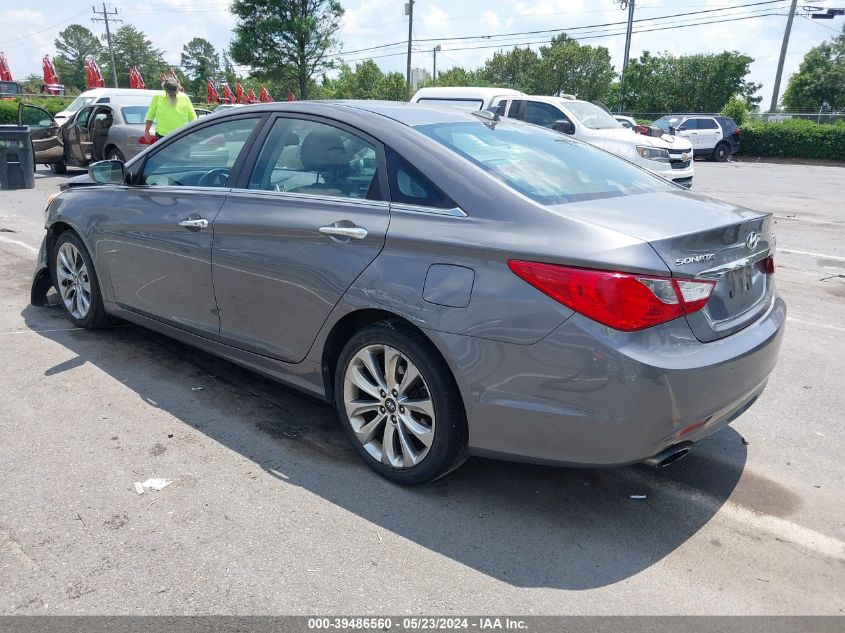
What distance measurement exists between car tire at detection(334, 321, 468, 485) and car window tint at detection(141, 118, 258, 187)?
4.89 feet

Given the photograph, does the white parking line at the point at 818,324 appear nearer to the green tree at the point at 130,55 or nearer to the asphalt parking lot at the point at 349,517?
the asphalt parking lot at the point at 349,517

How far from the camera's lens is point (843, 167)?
2864cm

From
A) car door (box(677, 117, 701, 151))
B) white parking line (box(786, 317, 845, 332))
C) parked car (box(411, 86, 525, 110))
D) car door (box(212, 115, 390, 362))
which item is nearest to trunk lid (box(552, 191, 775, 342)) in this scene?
car door (box(212, 115, 390, 362))

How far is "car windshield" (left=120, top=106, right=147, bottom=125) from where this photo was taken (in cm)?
1449

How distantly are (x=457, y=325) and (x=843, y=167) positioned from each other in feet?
102

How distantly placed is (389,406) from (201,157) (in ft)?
7.08

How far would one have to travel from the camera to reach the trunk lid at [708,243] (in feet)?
8.92

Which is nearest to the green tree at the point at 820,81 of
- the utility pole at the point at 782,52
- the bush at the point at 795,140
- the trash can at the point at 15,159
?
the utility pole at the point at 782,52

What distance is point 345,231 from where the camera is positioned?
3.28 m

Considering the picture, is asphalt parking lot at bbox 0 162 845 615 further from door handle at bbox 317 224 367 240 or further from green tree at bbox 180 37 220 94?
green tree at bbox 180 37 220 94

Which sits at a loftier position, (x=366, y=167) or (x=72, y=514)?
(x=366, y=167)

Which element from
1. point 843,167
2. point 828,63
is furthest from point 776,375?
point 828,63

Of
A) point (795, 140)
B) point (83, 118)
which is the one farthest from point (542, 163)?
point (795, 140)

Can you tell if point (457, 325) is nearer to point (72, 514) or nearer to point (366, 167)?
point (366, 167)
